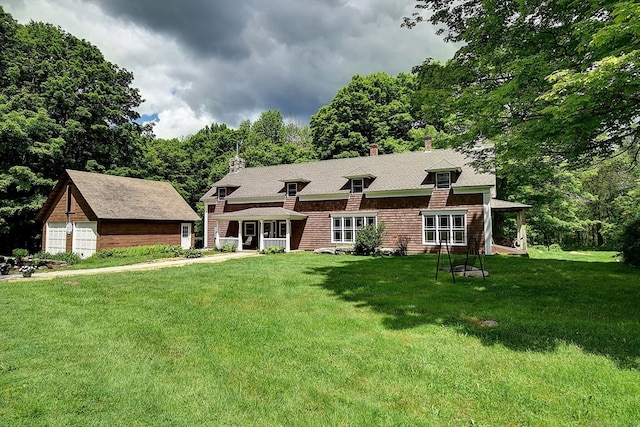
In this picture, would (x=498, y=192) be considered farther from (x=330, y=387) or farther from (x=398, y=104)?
(x=330, y=387)

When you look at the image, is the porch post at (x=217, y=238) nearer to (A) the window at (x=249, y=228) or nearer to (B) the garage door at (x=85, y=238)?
(A) the window at (x=249, y=228)

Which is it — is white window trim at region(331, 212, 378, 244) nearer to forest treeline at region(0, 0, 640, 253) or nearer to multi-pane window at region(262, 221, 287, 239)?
multi-pane window at region(262, 221, 287, 239)

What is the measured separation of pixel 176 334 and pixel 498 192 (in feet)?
87.5

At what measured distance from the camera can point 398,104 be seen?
37406mm

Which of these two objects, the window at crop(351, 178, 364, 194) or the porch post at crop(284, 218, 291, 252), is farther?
the porch post at crop(284, 218, 291, 252)

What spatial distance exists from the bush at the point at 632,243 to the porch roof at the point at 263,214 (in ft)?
52.6

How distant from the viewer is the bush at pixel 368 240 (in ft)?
62.5

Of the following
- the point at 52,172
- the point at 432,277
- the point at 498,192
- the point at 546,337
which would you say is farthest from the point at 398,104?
the point at 546,337

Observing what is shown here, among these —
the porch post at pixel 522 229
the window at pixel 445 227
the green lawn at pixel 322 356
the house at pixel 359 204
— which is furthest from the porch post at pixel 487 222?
the green lawn at pixel 322 356

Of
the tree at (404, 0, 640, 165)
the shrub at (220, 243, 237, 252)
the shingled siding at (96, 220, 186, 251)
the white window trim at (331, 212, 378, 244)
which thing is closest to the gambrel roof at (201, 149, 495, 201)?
the white window trim at (331, 212, 378, 244)

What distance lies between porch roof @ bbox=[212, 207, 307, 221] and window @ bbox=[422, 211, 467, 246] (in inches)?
309

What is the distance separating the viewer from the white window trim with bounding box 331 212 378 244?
21.4m

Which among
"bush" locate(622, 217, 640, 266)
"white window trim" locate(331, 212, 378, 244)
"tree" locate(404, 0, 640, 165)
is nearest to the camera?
"tree" locate(404, 0, 640, 165)

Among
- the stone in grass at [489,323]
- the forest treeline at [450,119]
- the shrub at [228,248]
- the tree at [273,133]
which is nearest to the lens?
the stone in grass at [489,323]
